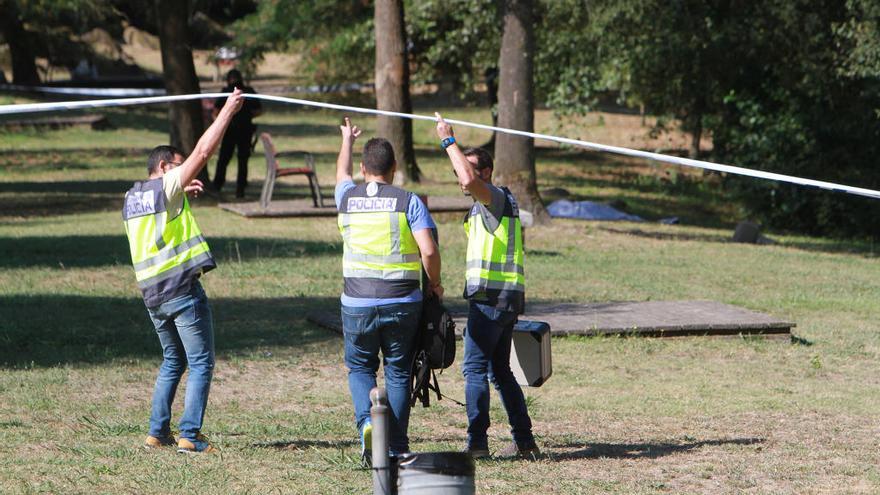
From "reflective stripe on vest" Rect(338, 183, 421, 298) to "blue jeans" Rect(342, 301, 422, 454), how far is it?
10 cm

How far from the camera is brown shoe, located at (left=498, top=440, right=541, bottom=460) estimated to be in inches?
278

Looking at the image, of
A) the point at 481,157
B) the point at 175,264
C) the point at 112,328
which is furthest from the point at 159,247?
the point at 112,328

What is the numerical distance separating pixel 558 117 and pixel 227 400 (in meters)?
15.7

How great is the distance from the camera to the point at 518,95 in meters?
18.8

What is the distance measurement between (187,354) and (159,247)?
1.95 ft

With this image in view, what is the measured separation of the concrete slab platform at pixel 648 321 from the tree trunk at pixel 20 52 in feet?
104

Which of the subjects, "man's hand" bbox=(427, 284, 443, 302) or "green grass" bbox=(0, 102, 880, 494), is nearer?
"man's hand" bbox=(427, 284, 443, 302)

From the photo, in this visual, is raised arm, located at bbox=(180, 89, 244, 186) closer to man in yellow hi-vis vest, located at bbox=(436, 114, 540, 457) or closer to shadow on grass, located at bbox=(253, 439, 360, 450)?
man in yellow hi-vis vest, located at bbox=(436, 114, 540, 457)

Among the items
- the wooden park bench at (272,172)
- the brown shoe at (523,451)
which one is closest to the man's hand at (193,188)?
the brown shoe at (523,451)

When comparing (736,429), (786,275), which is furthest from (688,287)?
(736,429)

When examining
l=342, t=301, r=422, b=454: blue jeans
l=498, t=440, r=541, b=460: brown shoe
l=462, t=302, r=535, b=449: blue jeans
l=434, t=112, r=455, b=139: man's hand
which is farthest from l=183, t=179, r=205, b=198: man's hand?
l=498, t=440, r=541, b=460: brown shoe

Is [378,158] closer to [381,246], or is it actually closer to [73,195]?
[381,246]

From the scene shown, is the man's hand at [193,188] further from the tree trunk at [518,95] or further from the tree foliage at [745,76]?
the tree foliage at [745,76]

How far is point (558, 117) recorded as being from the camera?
23609 mm
